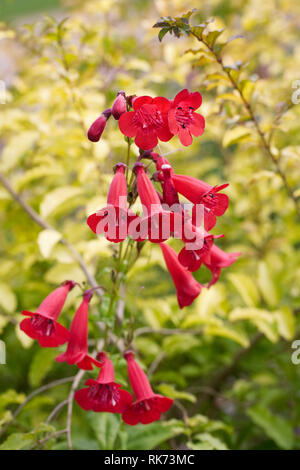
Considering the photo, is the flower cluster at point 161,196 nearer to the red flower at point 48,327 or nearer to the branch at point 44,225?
the red flower at point 48,327

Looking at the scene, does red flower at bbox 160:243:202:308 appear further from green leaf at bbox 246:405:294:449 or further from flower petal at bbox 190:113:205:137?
green leaf at bbox 246:405:294:449

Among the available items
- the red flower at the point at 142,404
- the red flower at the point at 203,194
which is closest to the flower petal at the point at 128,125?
the red flower at the point at 203,194

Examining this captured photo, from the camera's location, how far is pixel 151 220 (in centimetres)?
75

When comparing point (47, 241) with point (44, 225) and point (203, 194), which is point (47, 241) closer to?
point (44, 225)

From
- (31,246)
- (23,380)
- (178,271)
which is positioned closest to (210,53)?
Result: (178,271)

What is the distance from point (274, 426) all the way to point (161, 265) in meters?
0.59

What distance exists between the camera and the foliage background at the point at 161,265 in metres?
1.17

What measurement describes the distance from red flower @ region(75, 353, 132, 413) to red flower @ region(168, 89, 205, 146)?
481mm

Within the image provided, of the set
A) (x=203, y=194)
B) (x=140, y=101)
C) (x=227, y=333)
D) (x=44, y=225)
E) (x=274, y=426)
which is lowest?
(x=274, y=426)

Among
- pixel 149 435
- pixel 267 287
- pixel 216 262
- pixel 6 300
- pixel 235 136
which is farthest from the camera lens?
pixel 267 287

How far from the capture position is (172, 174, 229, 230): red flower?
0.82m

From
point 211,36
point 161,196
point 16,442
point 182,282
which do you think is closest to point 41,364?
point 16,442

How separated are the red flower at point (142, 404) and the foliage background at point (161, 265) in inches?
3.7

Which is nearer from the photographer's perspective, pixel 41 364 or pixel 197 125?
pixel 197 125
